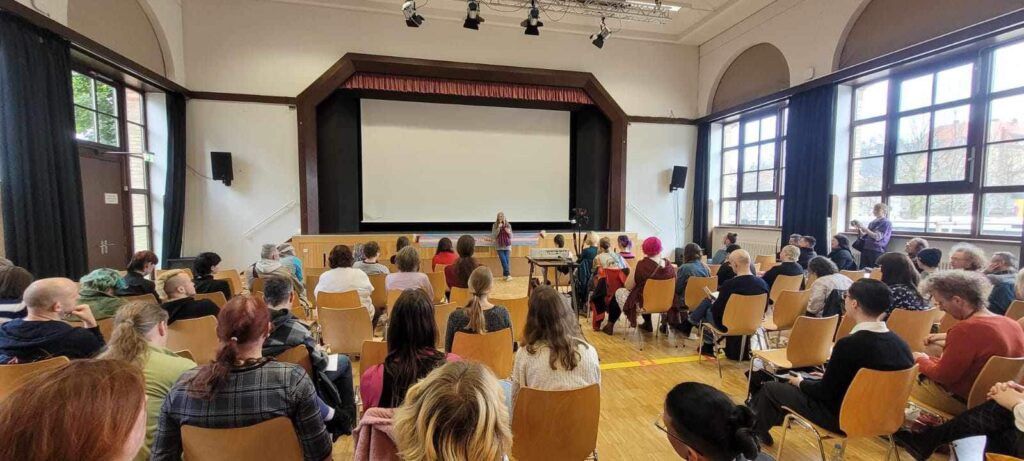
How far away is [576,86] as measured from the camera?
966cm

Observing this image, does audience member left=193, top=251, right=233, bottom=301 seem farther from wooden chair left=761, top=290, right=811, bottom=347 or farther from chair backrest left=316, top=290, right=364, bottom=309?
wooden chair left=761, top=290, right=811, bottom=347

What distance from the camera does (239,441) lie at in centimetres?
140

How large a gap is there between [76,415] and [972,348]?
11.0ft

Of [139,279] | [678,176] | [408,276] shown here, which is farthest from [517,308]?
[678,176]

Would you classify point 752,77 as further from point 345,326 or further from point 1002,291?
point 345,326

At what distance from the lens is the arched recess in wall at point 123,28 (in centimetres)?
562

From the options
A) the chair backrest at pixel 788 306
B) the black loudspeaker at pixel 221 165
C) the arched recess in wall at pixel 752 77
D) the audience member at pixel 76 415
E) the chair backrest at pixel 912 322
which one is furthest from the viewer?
the arched recess in wall at pixel 752 77

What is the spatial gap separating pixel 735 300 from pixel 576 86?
23.6 feet

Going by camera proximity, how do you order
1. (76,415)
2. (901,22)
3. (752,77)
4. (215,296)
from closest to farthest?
(76,415) < (215,296) < (901,22) < (752,77)

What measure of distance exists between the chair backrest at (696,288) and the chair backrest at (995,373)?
7.47 feet

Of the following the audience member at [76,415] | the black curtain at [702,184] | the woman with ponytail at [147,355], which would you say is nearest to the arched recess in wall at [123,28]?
the woman with ponytail at [147,355]

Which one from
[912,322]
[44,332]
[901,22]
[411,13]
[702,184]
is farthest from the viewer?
[702,184]

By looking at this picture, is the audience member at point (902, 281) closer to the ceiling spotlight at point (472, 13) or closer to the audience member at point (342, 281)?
the audience member at point (342, 281)

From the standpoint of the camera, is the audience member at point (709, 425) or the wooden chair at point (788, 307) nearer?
the audience member at point (709, 425)
